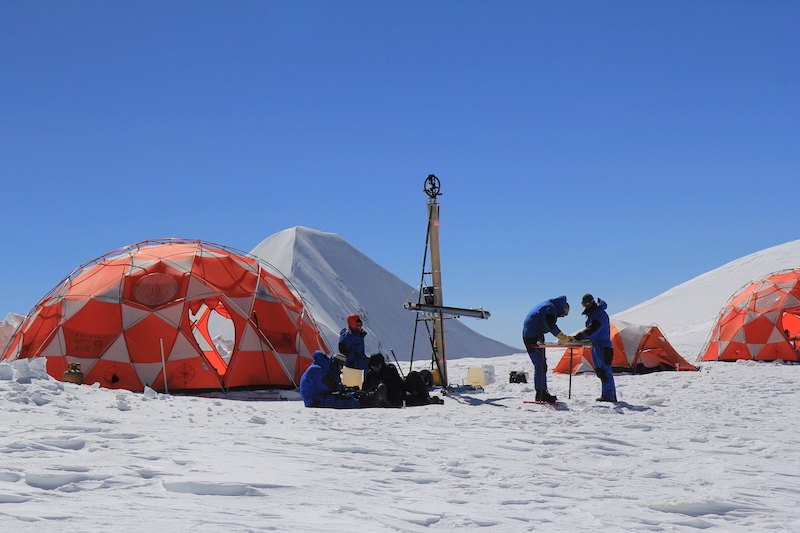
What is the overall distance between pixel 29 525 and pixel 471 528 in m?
2.17

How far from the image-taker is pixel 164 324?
11.3 meters

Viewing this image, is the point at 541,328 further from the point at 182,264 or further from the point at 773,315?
the point at 773,315

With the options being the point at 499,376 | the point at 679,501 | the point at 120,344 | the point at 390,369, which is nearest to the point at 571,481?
the point at 679,501

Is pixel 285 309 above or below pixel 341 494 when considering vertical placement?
above

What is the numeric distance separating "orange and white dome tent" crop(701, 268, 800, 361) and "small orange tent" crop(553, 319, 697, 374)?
2504 mm

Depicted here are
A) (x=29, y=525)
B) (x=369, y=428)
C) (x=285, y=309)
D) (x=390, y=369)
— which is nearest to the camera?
(x=29, y=525)

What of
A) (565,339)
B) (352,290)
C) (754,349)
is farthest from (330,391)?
(352,290)

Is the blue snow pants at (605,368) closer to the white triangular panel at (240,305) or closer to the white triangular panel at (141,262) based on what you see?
the white triangular panel at (240,305)

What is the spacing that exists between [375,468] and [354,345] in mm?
4870

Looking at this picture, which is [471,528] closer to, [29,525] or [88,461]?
[29,525]

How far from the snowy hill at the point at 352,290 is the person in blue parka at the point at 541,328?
102ft

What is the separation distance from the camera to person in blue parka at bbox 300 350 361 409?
29.1 ft

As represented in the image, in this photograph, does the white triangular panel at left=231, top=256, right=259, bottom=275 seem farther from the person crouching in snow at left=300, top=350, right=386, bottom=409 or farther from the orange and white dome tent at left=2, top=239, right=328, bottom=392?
the person crouching in snow at left=300, top=350, right=386, bottom=409

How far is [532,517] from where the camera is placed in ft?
12.4
